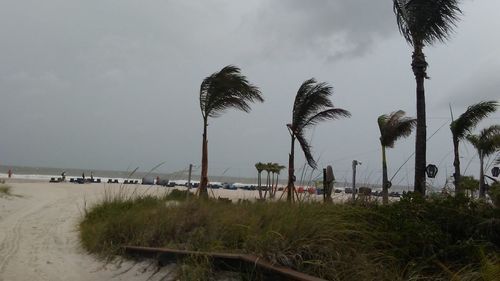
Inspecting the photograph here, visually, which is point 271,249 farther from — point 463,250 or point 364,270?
point 463,250

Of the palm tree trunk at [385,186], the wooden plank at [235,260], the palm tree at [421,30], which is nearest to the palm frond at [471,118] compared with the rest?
the palm tree trunk at [385,186]

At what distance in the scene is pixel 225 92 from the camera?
15.8m

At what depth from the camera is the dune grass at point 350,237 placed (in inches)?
199

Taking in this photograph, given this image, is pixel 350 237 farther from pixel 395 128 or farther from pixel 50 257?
pixel 395 128

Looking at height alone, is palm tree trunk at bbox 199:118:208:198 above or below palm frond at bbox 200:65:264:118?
below

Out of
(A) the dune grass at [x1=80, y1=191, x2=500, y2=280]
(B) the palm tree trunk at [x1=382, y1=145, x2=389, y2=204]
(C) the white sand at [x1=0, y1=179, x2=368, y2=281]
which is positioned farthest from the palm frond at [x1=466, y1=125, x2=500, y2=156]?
(A) the dune grass at [x1=80, y1=191, x2=500, y2=280]

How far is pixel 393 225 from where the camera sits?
19.7 ft

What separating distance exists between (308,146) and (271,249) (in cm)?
1077

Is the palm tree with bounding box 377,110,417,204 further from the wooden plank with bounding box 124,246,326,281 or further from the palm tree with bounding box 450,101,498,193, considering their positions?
the wooden plank with bounding box 124,246,326,281

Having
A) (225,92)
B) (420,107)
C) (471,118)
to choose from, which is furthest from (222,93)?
(471,118)

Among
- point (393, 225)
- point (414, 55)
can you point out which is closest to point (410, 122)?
point (414, 55)

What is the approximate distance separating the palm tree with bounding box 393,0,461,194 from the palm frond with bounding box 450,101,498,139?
26.0 ft

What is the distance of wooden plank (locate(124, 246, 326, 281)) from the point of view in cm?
455

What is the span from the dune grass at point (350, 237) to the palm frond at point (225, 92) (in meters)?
8.53
